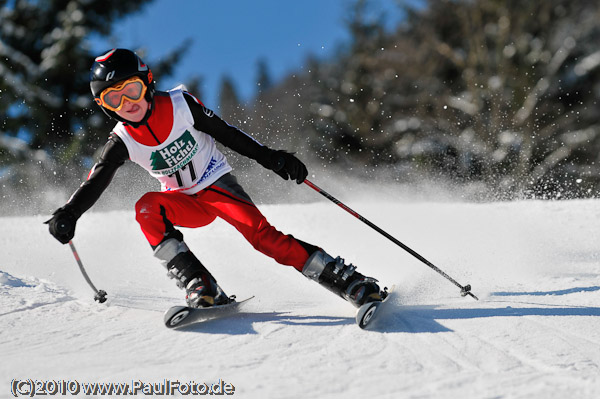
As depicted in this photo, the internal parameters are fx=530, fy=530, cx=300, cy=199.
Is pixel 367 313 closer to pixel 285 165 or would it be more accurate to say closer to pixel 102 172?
pixel 285 165

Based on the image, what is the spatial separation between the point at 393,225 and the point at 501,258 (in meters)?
1.54

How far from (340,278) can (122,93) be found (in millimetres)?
1534

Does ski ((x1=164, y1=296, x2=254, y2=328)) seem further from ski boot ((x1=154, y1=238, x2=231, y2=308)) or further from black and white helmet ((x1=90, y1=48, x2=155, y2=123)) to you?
black and white helmet ((x1=90, y1=48, x2=155, y2=123))

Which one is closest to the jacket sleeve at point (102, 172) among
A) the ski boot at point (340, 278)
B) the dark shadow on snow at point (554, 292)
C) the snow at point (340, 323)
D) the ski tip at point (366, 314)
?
the snow at point (340, 323)

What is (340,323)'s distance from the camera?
2578mm

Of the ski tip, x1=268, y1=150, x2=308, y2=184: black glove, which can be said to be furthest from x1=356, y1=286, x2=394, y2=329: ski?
x1=268, y1=150, x2=308, y2=184: black glove

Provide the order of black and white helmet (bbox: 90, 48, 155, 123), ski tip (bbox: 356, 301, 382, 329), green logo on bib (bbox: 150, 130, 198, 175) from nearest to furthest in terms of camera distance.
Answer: ski tip (bbox: 356, 301, 382, 329)
black and white helmet (bbox: 90, 48, 155, 123)
green logo on bib (bbox: 150, 130, 198, 175)

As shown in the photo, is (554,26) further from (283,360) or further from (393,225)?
(283,360)

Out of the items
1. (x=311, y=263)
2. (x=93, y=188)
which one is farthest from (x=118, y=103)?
(x=311, y=263)

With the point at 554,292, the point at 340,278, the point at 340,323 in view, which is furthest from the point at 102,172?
the point at 554,292

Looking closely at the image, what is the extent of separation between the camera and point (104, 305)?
2.96 m

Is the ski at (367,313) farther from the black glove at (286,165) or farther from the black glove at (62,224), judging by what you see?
the black glove at (62,224)

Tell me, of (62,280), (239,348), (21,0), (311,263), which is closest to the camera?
(239,348)

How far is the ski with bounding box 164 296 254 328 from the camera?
8.04ft
